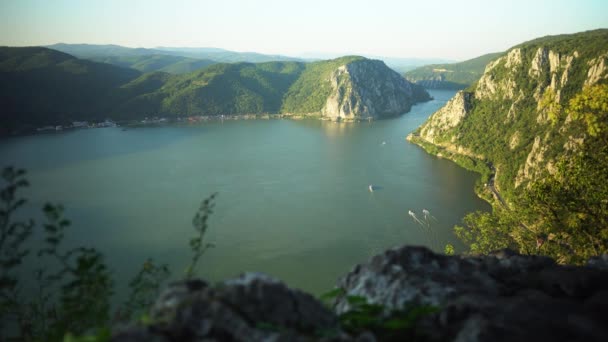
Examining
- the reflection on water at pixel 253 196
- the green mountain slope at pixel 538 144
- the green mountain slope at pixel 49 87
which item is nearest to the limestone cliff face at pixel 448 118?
the green mountain slope at pixel 538 144

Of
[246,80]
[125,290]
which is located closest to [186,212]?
[125,290]

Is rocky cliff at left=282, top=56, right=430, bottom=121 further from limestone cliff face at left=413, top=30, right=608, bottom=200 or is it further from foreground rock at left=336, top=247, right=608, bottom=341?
foreground rock at left=336, top=247, right=608, bottom=341

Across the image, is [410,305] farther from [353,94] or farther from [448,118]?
[353,94]

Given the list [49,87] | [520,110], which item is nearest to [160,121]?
[49,87]

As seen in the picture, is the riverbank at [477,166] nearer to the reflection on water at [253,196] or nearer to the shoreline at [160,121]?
the reflection on water at [253,196]

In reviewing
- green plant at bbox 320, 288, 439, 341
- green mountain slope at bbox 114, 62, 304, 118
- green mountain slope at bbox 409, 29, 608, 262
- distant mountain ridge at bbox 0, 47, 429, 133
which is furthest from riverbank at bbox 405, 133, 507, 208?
green mountain slope at bbox 114, 62, 304, 118

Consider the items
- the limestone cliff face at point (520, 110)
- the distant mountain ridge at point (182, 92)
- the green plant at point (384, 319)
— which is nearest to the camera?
the green plant at point (384, 319)
